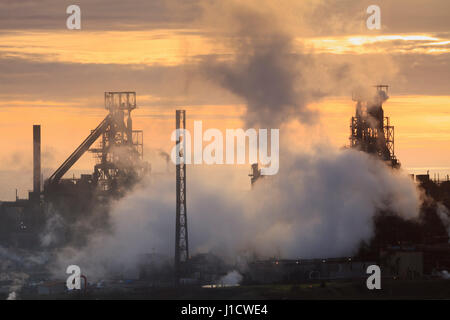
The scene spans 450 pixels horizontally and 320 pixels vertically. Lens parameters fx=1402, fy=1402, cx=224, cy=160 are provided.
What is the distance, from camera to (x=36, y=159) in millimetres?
117938

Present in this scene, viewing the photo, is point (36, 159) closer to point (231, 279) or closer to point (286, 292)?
point (231, 279)

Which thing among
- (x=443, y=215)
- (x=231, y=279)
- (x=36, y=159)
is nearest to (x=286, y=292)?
(x=231, y=279)

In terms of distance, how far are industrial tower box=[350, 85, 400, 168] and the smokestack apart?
2675 cm

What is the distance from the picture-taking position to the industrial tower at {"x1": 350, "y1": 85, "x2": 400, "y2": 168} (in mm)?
108812

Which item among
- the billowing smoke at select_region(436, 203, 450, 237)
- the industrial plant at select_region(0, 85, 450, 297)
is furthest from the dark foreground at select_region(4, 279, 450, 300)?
the billowing smoke at select_region(436, 203, 450, 237)

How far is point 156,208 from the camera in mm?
106938

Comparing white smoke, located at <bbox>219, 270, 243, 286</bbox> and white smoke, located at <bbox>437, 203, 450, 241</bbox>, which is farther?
white smoke, located at <bbox>437, 203, 450, 241</bbox>

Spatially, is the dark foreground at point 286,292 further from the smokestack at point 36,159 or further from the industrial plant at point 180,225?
the smokestack at point 36,159

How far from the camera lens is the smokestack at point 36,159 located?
117 m

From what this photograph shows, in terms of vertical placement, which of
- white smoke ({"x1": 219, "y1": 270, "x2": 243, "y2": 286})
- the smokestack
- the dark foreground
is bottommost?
A: the dark foreground

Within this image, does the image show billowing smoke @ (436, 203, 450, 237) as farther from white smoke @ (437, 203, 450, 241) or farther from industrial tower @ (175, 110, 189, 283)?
industrial tower @ (175, 110, 189, 283)
